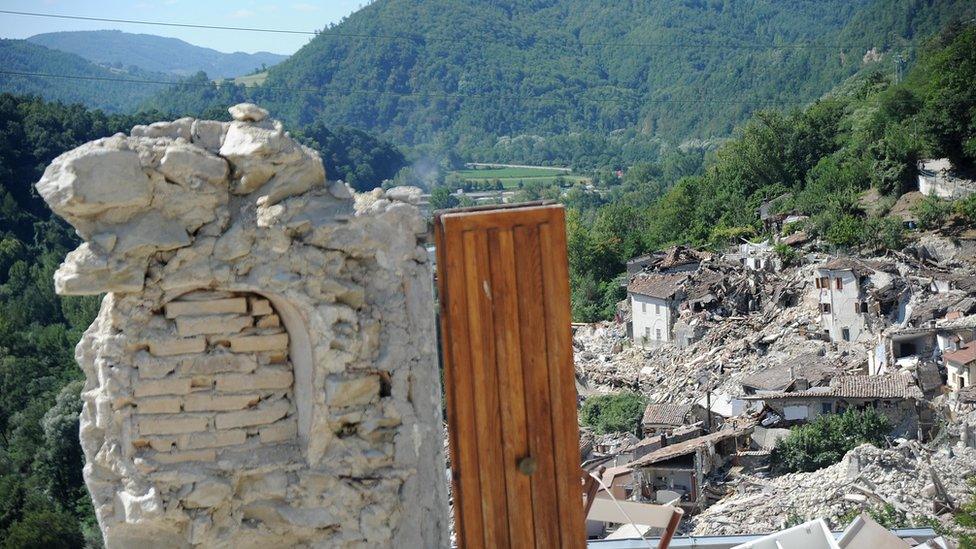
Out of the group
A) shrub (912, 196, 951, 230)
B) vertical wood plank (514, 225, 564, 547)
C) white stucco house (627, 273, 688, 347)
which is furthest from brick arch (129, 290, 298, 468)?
shrub (912, 196, 951, 230)

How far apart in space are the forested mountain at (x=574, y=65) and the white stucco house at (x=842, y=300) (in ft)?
135

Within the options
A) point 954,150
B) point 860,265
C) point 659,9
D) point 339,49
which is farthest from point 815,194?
point 659,9

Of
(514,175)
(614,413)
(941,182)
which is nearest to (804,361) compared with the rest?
(614,413)

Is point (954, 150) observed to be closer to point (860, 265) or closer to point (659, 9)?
point (860, 265)

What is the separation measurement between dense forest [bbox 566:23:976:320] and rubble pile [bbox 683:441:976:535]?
1505cm

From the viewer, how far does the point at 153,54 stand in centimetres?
13950

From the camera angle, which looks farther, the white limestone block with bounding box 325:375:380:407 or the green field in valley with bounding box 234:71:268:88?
the green field in valley with bounding box 234:71:268:88

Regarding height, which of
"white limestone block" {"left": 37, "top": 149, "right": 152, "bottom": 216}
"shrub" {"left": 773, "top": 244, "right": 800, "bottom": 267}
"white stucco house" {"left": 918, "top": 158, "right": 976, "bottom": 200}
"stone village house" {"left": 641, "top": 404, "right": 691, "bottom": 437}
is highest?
"white limestone block" {"left": 37, "top": 149, "right": 152, "bottom": 216}

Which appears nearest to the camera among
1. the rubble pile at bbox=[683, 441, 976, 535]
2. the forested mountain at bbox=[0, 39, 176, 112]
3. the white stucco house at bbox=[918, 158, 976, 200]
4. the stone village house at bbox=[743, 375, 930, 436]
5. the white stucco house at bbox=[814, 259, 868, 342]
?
the rubble pile at bbox=[683, 441, 976, 535]

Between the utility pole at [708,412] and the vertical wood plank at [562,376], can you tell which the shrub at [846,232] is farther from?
the vertical wood plank at [562,376]

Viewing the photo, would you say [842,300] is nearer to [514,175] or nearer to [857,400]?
[857,400]

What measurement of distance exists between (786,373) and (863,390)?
2.82 metres

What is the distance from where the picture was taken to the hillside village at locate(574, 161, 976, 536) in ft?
48.2

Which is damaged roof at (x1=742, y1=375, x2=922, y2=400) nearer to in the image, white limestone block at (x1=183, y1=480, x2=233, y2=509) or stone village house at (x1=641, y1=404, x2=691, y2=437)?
stone village house at (x1=641, y1=404, x2=691, y2=437)
